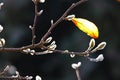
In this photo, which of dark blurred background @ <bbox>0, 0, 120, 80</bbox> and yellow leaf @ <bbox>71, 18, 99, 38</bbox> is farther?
dark blurred background @ <bbox>0, 0, 120, 80</bbox>

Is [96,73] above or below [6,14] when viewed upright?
below

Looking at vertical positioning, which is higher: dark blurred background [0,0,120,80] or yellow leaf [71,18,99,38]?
dark blurred background [0,0,120,80]

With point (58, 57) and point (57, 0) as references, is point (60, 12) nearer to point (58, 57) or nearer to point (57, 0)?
point (57, 0)

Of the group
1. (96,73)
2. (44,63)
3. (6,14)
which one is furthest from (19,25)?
(96,73)

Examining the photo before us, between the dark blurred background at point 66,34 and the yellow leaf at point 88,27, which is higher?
the dark blurred background at point 66,34

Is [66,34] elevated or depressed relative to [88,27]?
elevated

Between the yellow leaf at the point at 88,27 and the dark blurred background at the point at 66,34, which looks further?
the dark blurred background at the point at 66,34

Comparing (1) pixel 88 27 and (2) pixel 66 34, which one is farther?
(2) pixel 66 34

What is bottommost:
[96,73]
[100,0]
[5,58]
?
[96,73]
